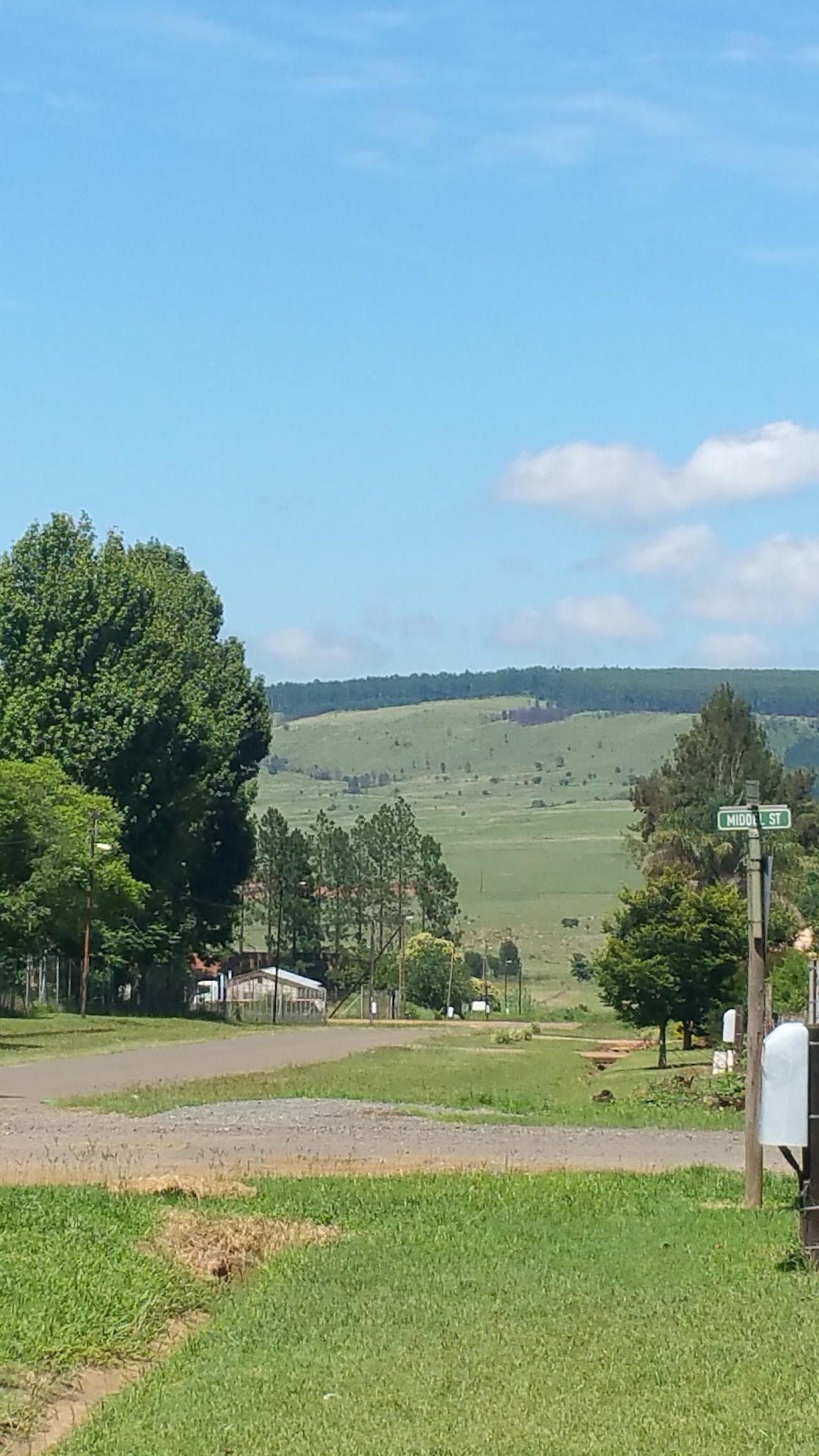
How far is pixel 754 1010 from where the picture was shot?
14570 millimetres

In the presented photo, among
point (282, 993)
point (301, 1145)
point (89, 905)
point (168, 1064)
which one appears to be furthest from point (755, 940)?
point (282, 993)

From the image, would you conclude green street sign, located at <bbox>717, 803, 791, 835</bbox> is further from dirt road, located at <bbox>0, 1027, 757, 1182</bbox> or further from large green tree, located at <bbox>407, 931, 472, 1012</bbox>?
large green tree, located at <bbox>407, 931, 472, 1012</bbox>

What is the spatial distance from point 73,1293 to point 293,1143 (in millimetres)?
10304

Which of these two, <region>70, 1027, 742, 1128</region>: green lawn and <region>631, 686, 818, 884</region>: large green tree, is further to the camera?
<region>631, 686, 818, 884</region>: large green tree

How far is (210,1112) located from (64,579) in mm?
50330

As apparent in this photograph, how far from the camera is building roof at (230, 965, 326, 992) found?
11962 centimetres

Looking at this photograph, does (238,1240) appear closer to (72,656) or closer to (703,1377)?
(703,1377)

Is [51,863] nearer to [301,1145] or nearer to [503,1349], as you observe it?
[301,1145]

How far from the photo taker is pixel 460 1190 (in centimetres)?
1533

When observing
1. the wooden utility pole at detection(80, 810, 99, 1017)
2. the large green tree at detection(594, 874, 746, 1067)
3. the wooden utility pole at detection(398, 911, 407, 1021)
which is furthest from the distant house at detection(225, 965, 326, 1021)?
the large green tree at detection(594, 874, 746, 1067)

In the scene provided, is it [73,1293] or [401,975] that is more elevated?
[73,1293]

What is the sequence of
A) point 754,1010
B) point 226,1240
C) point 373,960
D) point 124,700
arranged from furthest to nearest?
point 373,960, point 124,700, point 754,1010, point 226,1240

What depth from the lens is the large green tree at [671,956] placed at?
4578 centimetres

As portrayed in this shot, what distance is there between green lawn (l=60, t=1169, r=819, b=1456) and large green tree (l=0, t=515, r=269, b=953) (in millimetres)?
56715
